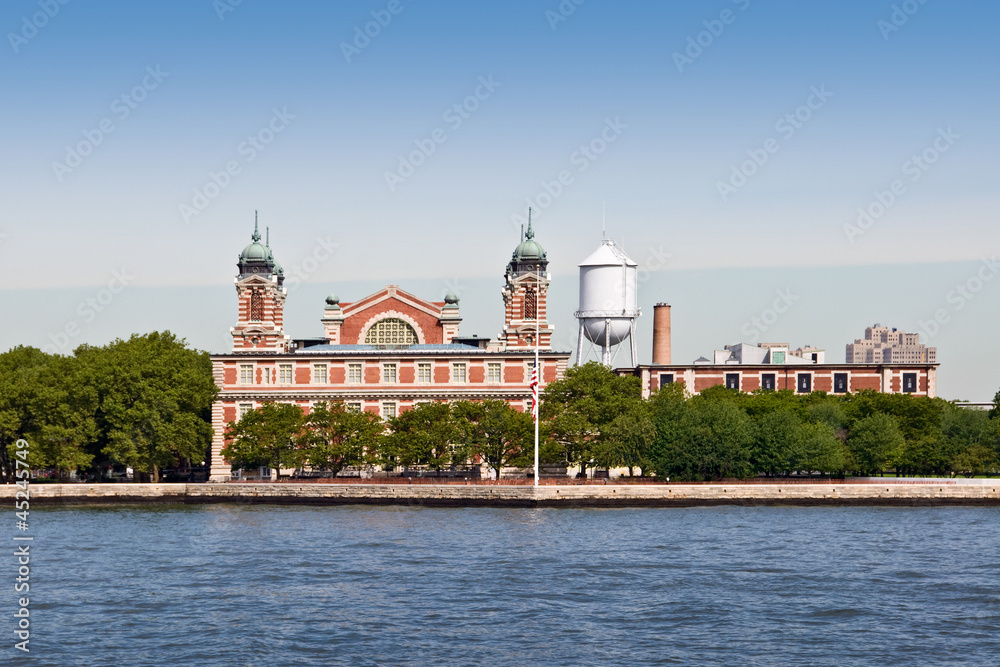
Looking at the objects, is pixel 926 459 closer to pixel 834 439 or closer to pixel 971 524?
pixel 834 439

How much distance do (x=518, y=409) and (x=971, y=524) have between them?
39065 mm

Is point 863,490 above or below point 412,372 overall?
below

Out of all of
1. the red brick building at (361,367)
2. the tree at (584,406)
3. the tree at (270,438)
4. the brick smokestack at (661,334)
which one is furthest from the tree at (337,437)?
the brick smokestack at (661,334)

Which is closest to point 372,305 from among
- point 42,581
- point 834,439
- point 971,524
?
point 834,439

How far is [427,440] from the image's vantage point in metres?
88.3

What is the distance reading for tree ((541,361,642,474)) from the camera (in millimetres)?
89062

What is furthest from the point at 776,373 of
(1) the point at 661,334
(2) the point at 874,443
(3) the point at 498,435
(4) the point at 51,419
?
(4) the point at 51,419

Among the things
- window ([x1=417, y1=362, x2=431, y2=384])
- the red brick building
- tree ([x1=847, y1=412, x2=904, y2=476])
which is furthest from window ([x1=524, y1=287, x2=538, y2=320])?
tree ([x1=847, y1=412, x2=904, y2=476])

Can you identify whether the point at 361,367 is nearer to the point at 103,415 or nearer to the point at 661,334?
the point at 103,415

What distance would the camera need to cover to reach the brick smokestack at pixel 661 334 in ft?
413

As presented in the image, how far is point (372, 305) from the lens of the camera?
348 ft

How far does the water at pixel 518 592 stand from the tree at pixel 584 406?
21665 mm

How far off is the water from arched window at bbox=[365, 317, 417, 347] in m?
38.3

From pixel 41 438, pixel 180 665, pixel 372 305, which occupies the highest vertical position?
pixel 372 305
